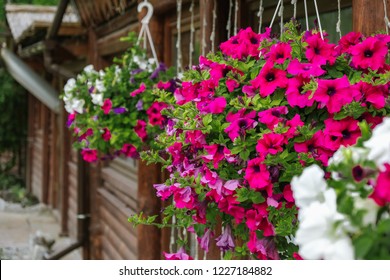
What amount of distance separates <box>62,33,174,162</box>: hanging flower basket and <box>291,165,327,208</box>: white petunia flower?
1932mm

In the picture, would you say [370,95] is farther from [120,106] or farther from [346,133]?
[120,106]

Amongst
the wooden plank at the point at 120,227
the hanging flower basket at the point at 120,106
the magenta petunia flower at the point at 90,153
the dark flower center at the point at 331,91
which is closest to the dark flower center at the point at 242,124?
the dark flower center at the point at 331,91

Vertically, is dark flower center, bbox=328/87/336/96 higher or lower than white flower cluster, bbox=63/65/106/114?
higher

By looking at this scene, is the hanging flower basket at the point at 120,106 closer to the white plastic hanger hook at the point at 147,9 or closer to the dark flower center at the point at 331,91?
the white plastic hanger hook at the point at 147,9

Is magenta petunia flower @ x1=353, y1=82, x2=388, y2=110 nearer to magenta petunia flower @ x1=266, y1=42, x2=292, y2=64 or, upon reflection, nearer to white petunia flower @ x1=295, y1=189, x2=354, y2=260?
magenta petunia flower @ x1=266, y1=42, x2=292, y2=64

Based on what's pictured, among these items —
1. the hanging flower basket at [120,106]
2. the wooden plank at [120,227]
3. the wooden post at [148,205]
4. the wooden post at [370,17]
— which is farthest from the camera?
the wooden plank at [120,227]

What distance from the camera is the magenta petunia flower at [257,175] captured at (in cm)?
142

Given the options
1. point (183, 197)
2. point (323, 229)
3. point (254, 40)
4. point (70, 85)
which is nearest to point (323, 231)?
point (323, 229)

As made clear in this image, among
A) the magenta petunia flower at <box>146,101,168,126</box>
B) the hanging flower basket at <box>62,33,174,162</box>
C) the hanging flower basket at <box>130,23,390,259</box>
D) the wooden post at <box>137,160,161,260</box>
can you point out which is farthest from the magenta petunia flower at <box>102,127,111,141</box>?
the hanging flower basket at <box>130,23,390,259</box>

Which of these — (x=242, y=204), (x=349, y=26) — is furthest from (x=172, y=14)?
(x=242, y=204)

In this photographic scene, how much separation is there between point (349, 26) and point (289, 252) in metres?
0.89

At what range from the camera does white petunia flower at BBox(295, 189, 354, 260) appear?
2.74 ft

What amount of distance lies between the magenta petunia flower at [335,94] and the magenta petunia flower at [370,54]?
0.32 ft

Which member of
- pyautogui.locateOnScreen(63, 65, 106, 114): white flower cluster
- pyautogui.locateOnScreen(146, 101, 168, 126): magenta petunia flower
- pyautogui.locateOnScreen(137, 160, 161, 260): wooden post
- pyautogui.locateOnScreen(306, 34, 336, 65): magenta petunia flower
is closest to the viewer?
pyautogui.locateOnScreen(306, 34, 336, 65): magenta petunia flower
